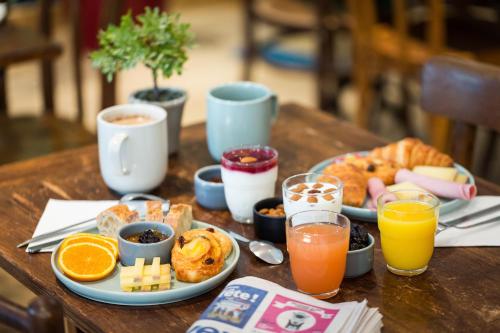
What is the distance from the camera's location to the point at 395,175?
1.60 meters

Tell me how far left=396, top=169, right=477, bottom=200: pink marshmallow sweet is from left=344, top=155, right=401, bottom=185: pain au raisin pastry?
0.7 inches

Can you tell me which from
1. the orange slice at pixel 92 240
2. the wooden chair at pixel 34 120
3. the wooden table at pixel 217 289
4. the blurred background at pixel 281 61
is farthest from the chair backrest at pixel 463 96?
the wooden chair at pixel 34 120

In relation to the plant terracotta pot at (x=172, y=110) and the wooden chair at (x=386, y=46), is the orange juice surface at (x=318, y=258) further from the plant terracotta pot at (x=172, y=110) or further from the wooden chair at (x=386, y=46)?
the wooden chair at (x=386, y=46)

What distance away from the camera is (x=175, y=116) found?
1.77 meters

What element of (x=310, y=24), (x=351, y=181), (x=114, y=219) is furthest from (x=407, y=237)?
(x=310, y=24)

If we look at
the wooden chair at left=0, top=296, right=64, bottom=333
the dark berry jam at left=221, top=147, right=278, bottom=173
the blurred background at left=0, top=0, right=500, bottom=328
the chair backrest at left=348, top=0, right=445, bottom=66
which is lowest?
the blurred background at left=0, top=0, right=500, bottom=328

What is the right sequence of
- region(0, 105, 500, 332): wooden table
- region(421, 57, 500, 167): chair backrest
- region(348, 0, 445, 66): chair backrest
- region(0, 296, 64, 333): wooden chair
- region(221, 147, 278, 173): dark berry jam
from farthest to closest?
region(348, 0, 445, 66): chair backrest < region(421, 57, 500, 167): chair backrest < region(221, 147, 278, 173): dark berry jam < region(0, 105, 500, 332): wooden table < region(0, 296, 64, 333): wooden chair

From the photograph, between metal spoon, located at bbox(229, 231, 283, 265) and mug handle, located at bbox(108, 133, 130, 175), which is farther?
mug handle, located at bbox(108, 133, 130, 175)

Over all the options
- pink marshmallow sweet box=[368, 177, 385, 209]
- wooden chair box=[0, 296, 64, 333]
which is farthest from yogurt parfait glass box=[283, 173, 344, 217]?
wooden chair box=[0, 296, 64, 333]

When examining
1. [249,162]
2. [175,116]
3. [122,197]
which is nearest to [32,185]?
[122,197]

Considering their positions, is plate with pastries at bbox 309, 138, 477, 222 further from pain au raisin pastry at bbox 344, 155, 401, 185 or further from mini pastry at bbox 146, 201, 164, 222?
mini pastry at bbox 146, 201, 164, 222

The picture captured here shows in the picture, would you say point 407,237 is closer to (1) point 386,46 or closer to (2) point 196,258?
(2) point 196,258

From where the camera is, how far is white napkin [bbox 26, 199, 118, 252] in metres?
1.47

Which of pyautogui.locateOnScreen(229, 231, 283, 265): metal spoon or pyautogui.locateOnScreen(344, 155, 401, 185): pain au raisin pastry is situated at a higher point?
pyautogui.locateOnScreen(344, 155, 401, 185): pain au raisin pastry
